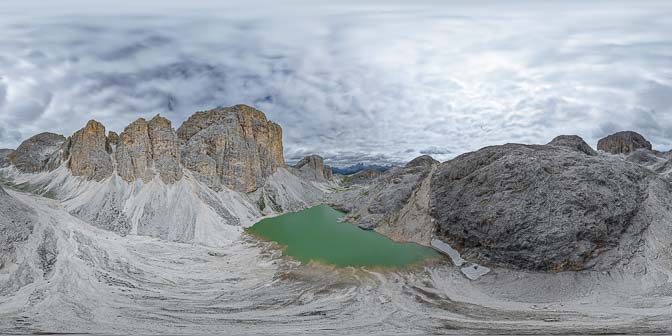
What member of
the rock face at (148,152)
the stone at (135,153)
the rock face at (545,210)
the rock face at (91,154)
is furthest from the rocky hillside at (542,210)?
the rock face at (91,154)

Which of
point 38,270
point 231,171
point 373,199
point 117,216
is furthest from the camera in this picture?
point 231,171

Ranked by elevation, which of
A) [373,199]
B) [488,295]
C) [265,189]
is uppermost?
[488,295]

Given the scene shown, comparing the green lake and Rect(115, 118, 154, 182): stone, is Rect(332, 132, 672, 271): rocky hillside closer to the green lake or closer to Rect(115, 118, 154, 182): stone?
the green lake

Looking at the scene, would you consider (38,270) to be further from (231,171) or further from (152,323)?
(231,171)

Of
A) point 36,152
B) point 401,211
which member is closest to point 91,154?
point 36,152

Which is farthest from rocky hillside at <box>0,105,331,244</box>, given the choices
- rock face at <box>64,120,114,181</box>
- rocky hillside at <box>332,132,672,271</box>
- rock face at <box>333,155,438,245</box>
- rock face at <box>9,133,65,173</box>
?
rocky hillside at <box>332,132,672,271</box>

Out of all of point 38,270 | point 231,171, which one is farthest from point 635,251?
point 231,171

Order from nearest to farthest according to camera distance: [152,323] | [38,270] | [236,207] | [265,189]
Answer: [152,323]
[38,270]
[236,207]
[265,189]

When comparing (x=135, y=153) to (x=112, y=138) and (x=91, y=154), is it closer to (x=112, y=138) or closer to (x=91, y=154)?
(x=91, y=154)
